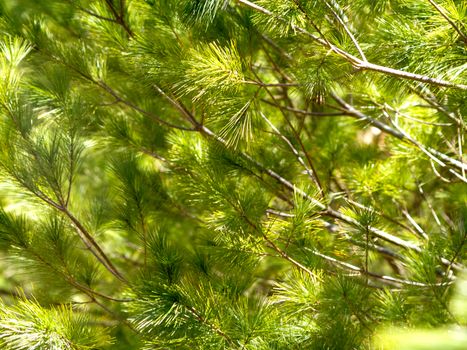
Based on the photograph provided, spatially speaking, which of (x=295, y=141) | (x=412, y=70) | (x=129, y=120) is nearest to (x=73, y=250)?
(x=129, y=120)

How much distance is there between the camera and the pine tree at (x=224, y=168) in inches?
55.4

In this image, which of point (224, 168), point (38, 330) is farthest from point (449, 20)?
point (38, 330)

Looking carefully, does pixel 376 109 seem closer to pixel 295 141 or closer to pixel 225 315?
pixel 295 141

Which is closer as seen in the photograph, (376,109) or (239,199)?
(239,199)

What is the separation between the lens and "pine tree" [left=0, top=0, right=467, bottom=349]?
55.4 inches

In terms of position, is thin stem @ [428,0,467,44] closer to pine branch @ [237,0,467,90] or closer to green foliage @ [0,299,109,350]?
pine branch @ [237,0,467,90]

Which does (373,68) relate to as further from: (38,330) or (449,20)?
(38,330)

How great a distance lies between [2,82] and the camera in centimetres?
155

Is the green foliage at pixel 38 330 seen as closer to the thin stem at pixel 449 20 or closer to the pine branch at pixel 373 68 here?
the pine branch at pixel 373 68

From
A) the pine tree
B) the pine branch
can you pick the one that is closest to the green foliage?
the pine tree

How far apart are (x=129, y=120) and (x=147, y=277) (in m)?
0.77

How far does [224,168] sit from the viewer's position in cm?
184

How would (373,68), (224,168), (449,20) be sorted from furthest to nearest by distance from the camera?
(224,168) → (373,68) → (449,20)

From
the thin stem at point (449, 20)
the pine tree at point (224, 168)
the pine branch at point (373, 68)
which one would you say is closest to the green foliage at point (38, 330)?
the pine tree at point (224, 168)
